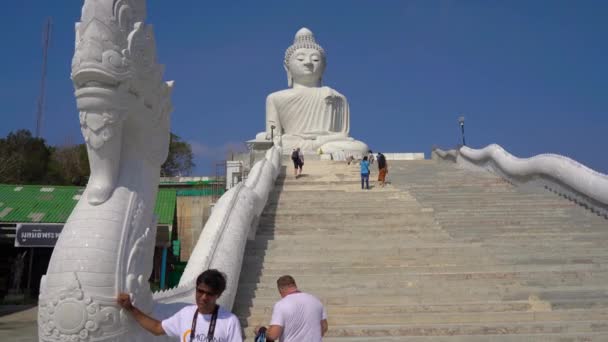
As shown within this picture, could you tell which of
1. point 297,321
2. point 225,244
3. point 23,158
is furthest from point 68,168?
point 297,321

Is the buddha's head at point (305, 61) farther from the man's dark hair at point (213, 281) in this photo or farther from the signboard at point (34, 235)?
the man's dark hair at point (213, 281)

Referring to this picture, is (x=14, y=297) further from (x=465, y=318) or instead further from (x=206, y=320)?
(x=206, y=320)

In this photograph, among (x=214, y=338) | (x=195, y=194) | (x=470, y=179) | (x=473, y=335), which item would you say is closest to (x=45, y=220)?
(x=195, y=194)

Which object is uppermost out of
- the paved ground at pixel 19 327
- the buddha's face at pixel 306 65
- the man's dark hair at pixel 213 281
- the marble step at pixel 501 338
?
the buddha's face at pixel 306 65

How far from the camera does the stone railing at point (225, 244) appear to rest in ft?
15.7

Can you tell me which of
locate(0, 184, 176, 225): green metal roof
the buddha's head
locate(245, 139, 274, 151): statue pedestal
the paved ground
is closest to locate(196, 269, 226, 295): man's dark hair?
the paved ground

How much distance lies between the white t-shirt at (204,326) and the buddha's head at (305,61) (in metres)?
21.6

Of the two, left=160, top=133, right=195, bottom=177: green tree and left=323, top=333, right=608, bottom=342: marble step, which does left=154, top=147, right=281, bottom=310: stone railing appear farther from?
left=160, top=133, right=195, bottom=177: green tree

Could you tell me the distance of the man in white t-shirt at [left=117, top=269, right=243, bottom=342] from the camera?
2.42 meters

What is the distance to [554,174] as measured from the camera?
11.0 m

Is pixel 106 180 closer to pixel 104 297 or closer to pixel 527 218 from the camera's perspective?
pixel 104 297

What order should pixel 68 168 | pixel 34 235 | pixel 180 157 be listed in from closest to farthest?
1. pixel 34 235
2. pixel 68 168
3. pixel 180 157

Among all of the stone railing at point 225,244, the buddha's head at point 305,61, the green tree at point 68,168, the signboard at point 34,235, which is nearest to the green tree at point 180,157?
the green tree at point 68,168

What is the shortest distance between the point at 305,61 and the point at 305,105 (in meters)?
2.03
